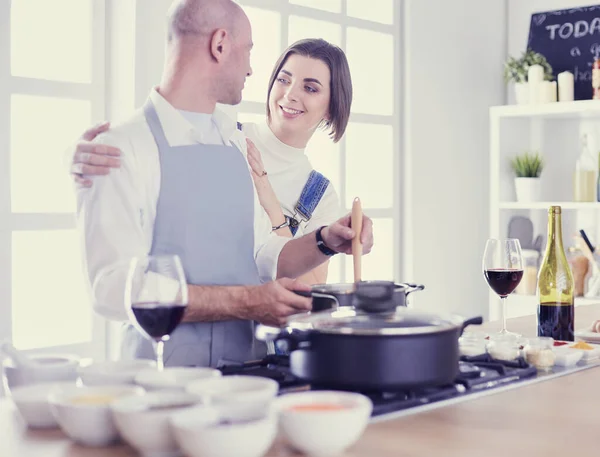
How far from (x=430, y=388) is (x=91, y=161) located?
93 cm

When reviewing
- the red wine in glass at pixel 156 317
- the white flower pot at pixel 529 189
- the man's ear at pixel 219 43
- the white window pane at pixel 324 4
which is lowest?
the red wine in glass at pixel 156 317

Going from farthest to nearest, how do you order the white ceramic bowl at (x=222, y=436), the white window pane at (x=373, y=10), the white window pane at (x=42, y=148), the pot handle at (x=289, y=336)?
the white window pane at (x=373, y=10) → the white window pane at (x=42, y=148) → the pot handle at (x=289, y=336) → the white ceramic bowl at (x=222, y=436)

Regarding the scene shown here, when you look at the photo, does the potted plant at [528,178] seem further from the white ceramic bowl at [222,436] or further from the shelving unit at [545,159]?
the white ceramic bowl at [222,436]

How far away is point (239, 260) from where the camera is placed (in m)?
2.15

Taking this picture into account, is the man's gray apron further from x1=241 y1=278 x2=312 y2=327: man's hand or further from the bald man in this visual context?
x1=241 y1=278 x2=312 y2=327: man's hand

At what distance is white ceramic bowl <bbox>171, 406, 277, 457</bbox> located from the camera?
3.37ft

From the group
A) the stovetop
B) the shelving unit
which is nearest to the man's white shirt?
the stovetop

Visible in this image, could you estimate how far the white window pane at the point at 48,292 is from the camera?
3.28 metres

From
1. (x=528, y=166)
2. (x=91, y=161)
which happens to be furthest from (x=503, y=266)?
(x=528, y=166)

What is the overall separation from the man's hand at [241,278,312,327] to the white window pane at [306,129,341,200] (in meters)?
2.64

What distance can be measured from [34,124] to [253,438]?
2.52 meters

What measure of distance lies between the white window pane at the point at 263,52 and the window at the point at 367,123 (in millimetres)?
90

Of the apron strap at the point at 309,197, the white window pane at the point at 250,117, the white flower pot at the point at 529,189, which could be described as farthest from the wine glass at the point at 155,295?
the white flower pot at the point at 529,189

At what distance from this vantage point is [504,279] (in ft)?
6.96
